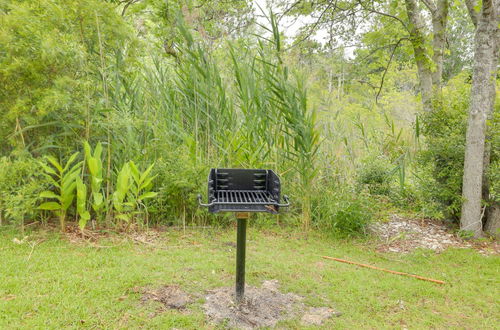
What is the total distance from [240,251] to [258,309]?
0.39m

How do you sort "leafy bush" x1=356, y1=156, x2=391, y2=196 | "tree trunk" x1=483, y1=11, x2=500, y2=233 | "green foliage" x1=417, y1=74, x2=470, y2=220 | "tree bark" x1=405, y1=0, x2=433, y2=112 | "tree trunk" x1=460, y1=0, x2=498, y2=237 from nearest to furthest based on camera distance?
"tree trunk" x1=460, y1=0, x2=498, y2=237 → "tree trunk" x1=483, y1=11, x2=500, y2=233 → "green foliage" x1=417, y1=74, x2=470, y2=220 → "tree bark" x1=405, y1=0, x2=433, y2=112 → "leafy bush" x1=356, y1=156, x2=391, y2=196

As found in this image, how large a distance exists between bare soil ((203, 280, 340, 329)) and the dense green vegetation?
4.13 feet

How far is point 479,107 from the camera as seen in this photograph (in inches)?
124

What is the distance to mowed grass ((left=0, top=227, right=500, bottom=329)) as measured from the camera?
1.88 meters

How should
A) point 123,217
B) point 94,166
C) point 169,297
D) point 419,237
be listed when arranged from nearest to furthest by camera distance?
1. point 169,297
2. point 94,166
3. point 123,217
4. point 419,237

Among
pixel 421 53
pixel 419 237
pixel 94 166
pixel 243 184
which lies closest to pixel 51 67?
pixel 94 166

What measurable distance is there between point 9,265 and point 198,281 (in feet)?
4.22

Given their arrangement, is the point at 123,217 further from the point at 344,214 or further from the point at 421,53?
the point at 421,53

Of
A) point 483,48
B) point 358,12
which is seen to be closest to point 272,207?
point 483,48

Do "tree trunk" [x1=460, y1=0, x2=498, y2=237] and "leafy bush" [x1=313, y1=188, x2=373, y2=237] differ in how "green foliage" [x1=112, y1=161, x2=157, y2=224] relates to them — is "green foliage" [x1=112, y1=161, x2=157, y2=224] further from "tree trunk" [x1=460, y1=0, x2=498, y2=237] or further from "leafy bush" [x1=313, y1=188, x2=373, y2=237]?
"tree trunk" [x1=460, y1=0, x2=498, y2=237]

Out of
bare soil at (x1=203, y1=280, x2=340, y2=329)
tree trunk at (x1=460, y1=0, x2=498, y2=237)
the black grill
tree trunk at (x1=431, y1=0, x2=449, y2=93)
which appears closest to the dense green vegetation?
tree trunk at (x1=460, y1=0, x2=498, y2=237)

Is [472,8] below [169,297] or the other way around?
the other way around

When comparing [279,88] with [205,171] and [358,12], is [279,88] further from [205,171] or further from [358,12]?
[358,12]

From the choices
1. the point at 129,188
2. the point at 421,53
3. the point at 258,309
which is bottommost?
the point at 258,309
